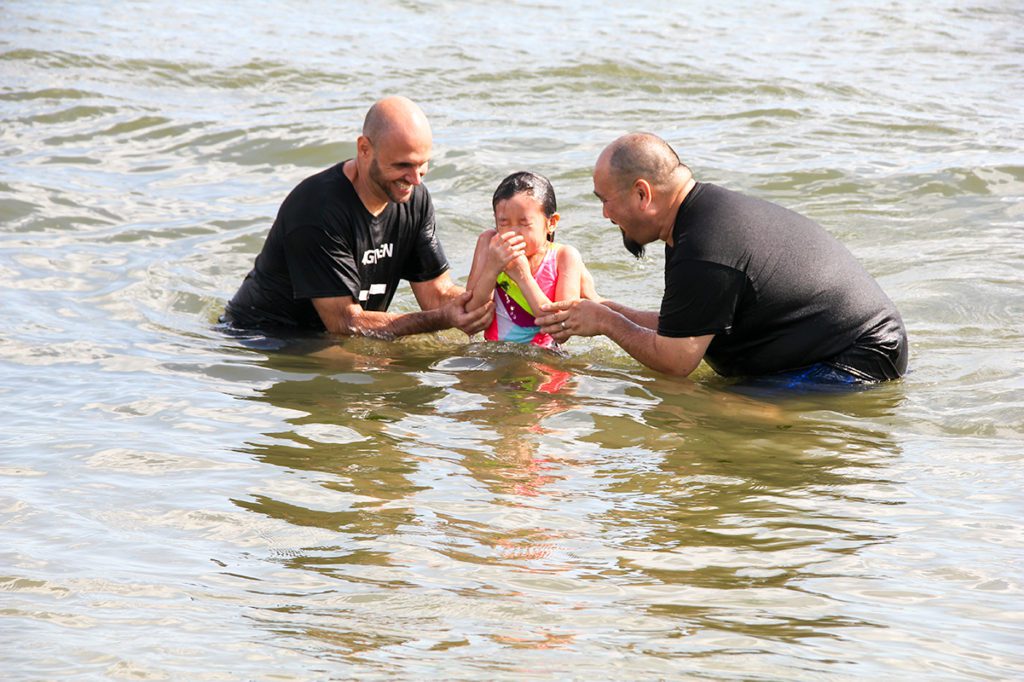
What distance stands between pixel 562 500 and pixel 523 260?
95.2 inches

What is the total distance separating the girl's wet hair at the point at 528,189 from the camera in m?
7.60

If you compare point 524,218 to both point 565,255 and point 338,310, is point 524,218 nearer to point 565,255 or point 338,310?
point 565,255

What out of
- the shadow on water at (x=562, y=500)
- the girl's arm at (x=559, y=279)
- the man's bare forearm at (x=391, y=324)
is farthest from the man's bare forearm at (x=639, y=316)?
the man's bare forearm at (x=391, y=324)

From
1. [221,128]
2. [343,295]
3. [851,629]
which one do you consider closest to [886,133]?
[221,128]

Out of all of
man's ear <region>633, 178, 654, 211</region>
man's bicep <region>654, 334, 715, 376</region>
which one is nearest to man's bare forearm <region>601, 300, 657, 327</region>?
man's bicep <region>654, 334, 715, 376</region>

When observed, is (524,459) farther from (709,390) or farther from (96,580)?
(96,580)

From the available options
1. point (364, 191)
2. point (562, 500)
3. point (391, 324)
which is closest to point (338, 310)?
point (391, 324)

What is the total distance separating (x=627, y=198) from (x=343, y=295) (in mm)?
2108

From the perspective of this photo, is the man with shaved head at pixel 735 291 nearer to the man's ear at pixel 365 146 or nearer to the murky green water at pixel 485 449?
the murky green water at pixel 485 449

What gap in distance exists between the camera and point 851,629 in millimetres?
4121

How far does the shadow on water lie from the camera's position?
167 inches

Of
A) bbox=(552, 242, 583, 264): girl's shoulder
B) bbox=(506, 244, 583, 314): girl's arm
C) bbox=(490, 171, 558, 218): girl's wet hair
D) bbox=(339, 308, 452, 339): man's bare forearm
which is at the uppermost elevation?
bbox=(490, 171, 558, 218): girl's wet hair

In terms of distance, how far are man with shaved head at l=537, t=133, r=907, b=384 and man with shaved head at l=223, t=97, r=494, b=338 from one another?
1.21 m

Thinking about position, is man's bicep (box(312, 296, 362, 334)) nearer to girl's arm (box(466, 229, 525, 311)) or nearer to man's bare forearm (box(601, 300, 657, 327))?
girl's arm (box(466, 229, 525, 311))
